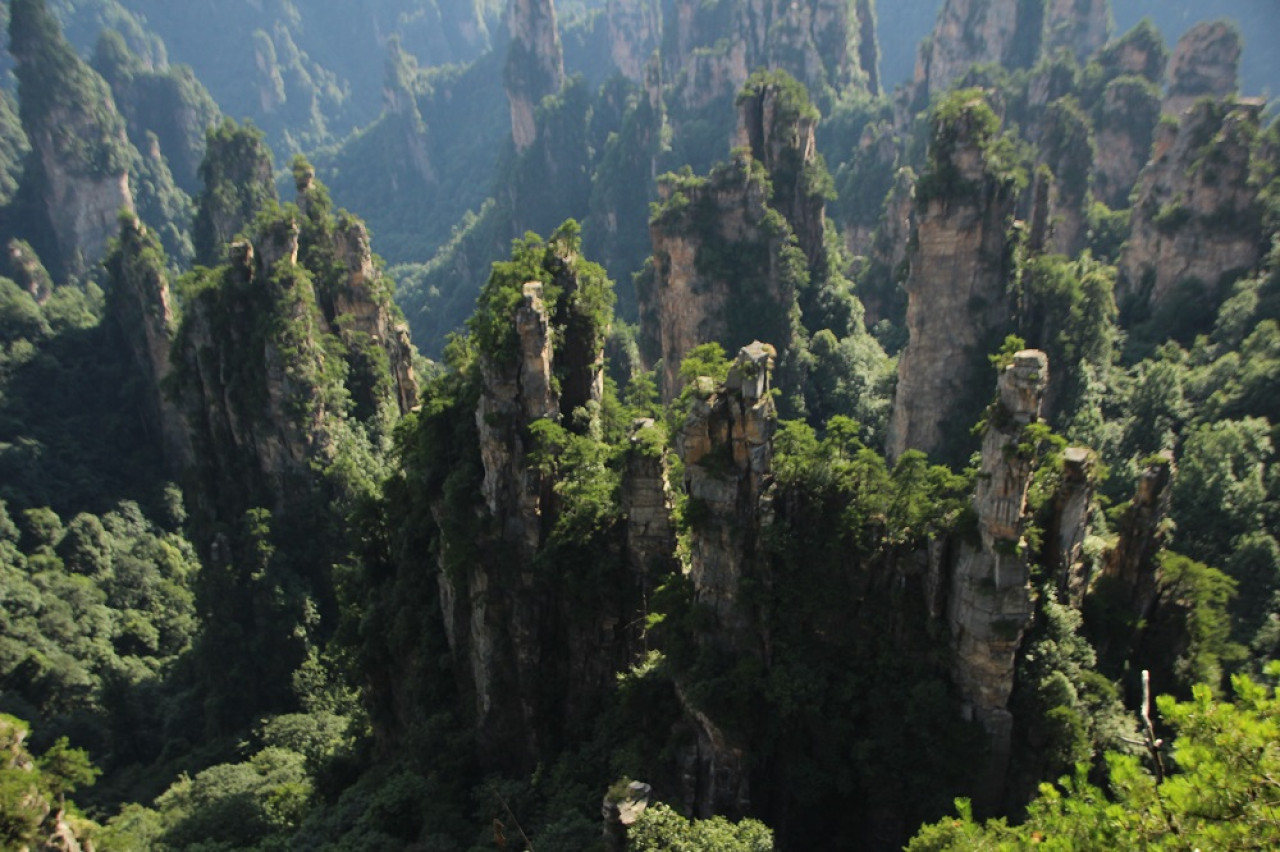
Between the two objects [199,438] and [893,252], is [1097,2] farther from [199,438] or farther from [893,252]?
[199,438]

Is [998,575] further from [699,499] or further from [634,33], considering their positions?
[634,33]

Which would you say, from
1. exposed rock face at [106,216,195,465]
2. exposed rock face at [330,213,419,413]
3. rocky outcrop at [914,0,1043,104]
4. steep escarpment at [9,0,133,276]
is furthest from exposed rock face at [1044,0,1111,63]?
steep escarpment at [9,0,133,276]

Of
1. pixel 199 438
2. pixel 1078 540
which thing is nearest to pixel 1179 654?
pixel 1078 540

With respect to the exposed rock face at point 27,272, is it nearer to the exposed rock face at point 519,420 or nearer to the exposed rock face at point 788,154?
the exposed rock face at point 788,154

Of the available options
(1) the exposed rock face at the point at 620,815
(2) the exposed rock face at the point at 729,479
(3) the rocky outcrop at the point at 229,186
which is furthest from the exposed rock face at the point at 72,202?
(1) the exposed rock face at the point at 620,815

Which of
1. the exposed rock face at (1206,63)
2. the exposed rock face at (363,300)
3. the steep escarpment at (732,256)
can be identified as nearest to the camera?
the exposed rock face at (363,300)

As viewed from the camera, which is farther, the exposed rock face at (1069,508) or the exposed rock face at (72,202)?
the exposed rock face at (72,202)

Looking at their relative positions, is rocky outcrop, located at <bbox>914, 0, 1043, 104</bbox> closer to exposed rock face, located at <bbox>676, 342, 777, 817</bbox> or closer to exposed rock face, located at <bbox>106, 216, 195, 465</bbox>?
exposed rock face, located at <bbox>106, 216, 195, 465</bbox>

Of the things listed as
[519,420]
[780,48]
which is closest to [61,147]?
[780,48]
